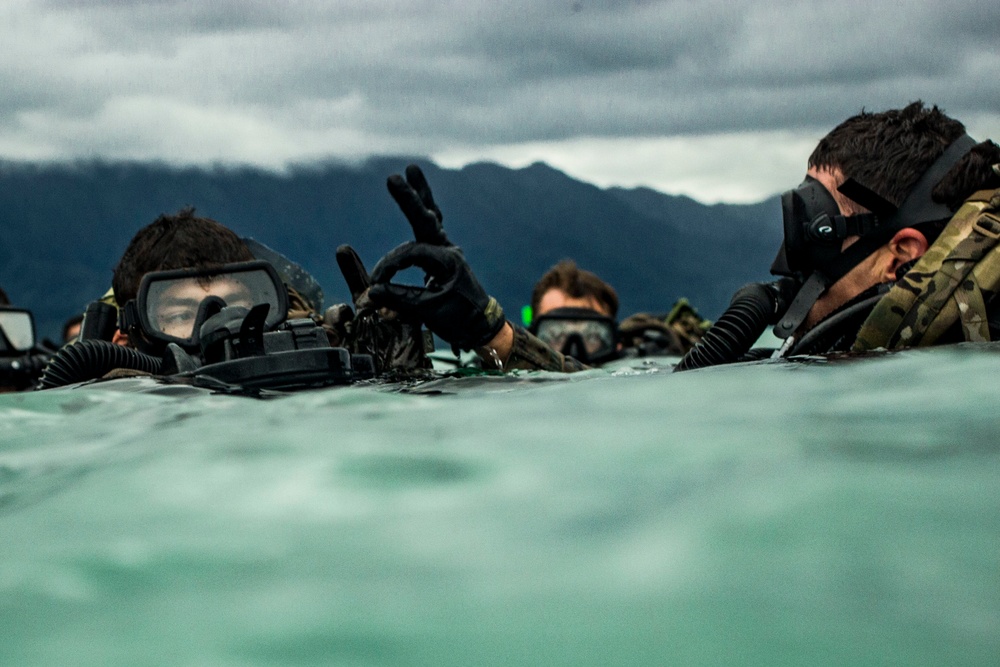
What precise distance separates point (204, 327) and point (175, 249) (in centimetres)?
115

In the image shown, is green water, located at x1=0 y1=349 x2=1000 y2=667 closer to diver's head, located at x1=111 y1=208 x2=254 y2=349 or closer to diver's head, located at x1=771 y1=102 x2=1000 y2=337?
diver's head, located at x1=771 y1=102 x2=1000 y2=337

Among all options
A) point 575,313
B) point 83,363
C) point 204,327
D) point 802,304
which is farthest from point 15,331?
point 802,304

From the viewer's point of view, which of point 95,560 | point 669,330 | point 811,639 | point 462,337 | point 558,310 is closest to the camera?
point 811,639

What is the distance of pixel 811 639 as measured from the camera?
1378 millimetres

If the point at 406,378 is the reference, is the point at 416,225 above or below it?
above

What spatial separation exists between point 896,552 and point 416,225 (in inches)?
113

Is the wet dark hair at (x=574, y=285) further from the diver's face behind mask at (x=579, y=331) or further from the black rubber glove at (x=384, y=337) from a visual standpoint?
the black rubber glove at (x=384, y=337)

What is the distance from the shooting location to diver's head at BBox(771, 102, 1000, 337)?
3240 mm

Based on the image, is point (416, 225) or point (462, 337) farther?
point (462, 337)

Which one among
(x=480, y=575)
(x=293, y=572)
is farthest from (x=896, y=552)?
(x=293, y=572)

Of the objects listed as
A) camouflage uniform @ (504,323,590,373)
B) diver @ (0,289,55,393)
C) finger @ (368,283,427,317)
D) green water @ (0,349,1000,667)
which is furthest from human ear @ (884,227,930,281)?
diver @ (0,289,55,393)

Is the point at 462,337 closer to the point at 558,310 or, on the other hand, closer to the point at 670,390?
the point at 670,390

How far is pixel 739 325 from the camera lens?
343cm

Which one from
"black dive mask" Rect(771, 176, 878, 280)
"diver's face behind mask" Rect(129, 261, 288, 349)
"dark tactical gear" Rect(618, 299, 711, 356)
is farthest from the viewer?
"dark tactical gear" Rect(618, 299, 711, 356)
